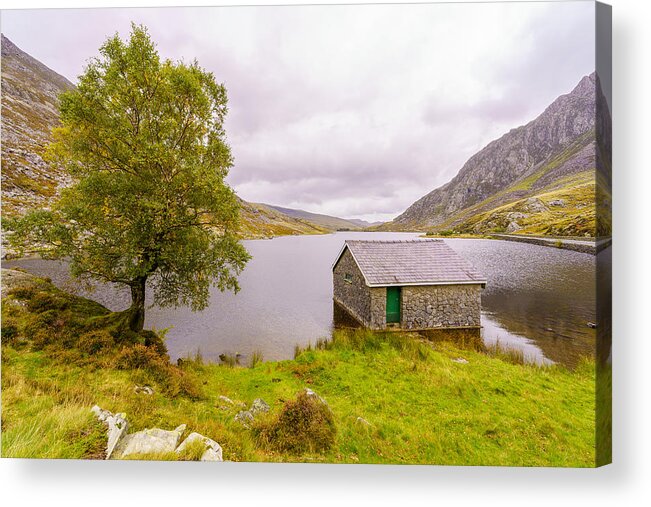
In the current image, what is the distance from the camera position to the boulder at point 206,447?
14.8 feet

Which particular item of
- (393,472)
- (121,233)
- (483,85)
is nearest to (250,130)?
(121,233)

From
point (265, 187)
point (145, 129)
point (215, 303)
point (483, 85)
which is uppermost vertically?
point (483, 85)

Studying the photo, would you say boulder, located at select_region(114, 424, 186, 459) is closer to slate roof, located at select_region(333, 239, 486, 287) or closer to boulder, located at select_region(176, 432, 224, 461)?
boulder, located at select_region(176, 432, 224, 461)

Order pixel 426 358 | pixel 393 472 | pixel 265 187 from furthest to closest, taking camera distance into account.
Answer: pixel 426 358
pixel 265 187
pixel 393 472

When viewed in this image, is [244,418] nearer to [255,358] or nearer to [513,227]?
[255,358]

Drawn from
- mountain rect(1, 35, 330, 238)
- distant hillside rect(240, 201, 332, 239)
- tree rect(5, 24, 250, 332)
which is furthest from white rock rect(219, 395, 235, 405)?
mountain rect(1, 35, 330, 238)

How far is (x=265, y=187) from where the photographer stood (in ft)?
26.9

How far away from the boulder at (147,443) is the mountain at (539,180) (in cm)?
957

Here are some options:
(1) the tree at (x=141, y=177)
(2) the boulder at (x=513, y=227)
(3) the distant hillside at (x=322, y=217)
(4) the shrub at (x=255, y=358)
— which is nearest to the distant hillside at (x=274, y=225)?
(3) the distant hillside at (x=322, y=217)

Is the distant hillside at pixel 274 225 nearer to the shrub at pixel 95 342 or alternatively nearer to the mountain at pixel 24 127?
the shrub at pixel 95 342

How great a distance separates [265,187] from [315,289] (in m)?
11.1

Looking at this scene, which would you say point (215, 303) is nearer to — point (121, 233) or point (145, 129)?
point (121, 233)

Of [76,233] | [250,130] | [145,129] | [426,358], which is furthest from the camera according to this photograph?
[426,358]

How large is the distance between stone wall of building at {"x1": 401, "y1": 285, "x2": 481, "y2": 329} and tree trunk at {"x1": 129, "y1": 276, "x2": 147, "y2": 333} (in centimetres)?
1014
